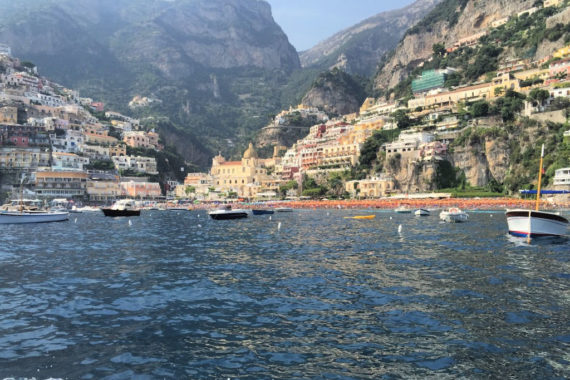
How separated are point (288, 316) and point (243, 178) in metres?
129

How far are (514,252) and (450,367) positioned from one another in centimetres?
1752

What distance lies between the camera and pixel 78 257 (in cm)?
2306

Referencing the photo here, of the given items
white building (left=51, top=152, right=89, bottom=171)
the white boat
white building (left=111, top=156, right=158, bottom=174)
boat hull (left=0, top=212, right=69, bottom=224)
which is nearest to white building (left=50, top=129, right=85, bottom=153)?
white building (left=51, top=152, right=89, bottom=171)

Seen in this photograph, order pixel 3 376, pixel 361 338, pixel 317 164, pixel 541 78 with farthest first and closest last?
pixel 317 164, pixel 541 78, pixel 361 338, pixel 3 376

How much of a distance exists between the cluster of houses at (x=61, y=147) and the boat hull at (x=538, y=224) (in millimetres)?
105264

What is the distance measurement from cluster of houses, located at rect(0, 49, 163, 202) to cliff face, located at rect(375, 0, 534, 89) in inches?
4189

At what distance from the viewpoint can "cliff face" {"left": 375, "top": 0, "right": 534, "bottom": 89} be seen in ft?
478

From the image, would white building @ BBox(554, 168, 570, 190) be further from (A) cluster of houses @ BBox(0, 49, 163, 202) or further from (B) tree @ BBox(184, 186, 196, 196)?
(A) cluster of houses @ BBox(0, 49, 163, 202)

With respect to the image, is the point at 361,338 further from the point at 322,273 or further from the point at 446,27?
the point at 446,27

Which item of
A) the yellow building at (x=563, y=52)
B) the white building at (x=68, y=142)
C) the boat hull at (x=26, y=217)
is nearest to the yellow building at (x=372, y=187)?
the yellow building at (x=563, y=52)

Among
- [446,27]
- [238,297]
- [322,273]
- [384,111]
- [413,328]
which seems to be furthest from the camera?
[446,27]

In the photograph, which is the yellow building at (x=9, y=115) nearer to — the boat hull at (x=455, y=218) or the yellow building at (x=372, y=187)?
the yellow building at (x=372, y=187)

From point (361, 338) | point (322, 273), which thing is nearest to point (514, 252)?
point (322, 273)

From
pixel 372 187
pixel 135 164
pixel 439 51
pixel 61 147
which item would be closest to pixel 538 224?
pixel 372 187
